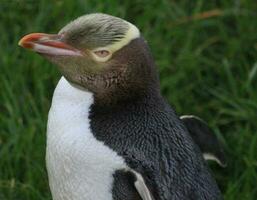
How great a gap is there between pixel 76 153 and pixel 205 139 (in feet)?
2.18

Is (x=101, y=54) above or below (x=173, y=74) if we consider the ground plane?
above

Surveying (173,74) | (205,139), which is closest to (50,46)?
(205,139)

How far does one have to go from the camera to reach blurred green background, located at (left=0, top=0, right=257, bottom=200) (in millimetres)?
2977

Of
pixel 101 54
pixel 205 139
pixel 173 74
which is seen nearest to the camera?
pixel 101 54

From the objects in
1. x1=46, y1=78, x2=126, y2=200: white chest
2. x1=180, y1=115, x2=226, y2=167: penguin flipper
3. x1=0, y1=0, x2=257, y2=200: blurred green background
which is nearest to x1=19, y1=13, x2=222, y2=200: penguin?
x1=46, y1=78, x2=126, y2=200: white chest

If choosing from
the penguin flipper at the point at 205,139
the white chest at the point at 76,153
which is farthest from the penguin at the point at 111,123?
the penguin flipper at the point at 205,139

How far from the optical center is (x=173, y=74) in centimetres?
341

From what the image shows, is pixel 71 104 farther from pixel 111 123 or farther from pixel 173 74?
pixel 173 74

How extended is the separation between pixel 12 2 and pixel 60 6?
200 mm

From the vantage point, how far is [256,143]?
309cm

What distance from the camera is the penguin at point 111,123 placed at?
2.29 meters

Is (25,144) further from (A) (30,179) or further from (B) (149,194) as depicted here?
(B) (149,194)

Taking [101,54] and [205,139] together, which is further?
[205,139]

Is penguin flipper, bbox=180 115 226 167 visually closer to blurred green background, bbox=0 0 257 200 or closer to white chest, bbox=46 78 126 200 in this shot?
blurred green background, bbox=0 0 257 200
